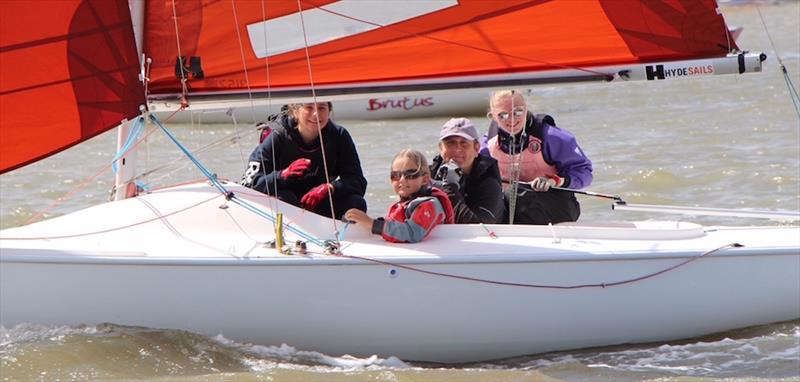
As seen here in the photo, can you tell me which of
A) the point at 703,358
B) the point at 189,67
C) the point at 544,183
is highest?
the point at 189,67

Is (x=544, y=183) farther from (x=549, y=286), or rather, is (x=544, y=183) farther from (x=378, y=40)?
(x=378, y=40)

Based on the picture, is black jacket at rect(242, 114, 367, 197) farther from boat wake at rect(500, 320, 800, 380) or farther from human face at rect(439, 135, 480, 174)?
boat wake at rect(500, 320, 800, 380)

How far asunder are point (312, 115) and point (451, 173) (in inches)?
20.9

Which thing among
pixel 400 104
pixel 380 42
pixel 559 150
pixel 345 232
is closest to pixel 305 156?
pixel 345 232

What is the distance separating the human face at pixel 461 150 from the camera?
14.9 ft

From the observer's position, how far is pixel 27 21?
14.3 ft

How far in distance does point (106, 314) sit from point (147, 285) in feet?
0.60

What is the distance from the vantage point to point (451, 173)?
456 cm

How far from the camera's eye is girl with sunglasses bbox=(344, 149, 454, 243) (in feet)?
14.1

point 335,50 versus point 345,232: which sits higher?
point 335,50

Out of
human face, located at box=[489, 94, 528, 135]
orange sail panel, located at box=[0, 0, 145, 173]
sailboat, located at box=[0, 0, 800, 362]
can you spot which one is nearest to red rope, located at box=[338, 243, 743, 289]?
sailboat, located at box=[0, 0, 800, 362]

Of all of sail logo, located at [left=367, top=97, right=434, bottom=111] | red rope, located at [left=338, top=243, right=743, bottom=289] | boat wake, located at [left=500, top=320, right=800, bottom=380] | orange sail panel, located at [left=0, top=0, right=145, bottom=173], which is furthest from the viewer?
sail logo, located at [left=367, top=97, right=434, bottom=111]

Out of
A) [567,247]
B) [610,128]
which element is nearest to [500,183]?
[567,247]

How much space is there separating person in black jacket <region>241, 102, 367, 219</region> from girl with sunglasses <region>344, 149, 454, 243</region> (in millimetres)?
312
